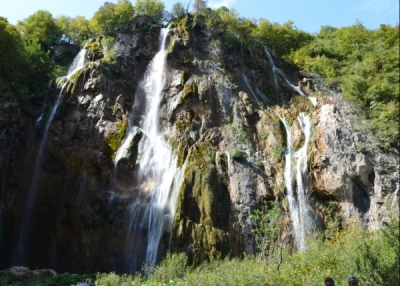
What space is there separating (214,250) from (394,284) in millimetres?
11467

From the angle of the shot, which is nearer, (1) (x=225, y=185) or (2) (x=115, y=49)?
(1) (x=225, y=185)

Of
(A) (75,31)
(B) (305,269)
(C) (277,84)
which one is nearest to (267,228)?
(B) (305,269)


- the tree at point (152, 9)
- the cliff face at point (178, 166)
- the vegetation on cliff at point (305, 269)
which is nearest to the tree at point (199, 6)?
the tree at point (152, 9)

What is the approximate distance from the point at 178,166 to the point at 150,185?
1.83 meters

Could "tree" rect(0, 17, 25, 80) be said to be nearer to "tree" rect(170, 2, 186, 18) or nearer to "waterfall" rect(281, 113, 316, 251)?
"tree" rect(170, 2, 186, 18)

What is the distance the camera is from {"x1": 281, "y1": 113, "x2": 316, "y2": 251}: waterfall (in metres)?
19.2

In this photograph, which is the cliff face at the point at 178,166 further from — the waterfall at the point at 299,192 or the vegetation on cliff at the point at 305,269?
the vegetation on cliff at the point at 305,269

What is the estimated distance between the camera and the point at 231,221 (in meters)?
19.5

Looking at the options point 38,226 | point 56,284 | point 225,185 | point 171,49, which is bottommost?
point 56,284

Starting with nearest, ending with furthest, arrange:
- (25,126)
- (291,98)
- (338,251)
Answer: (338,251) → (25,126) → (291,98)

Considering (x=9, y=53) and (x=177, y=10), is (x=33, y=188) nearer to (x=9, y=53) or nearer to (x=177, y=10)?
(x=9, y=53)

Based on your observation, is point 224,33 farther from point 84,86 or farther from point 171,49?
point 84,86

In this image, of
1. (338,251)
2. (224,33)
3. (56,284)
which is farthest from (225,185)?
(224,33)

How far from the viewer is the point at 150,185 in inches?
830
